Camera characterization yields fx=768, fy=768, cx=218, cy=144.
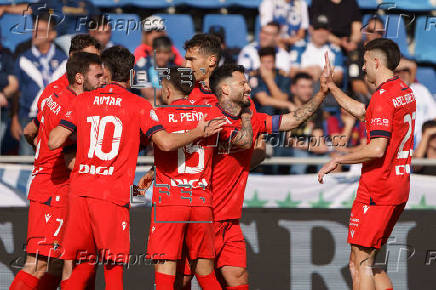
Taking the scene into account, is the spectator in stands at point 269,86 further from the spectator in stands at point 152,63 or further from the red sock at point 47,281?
the red sock at point 47,281

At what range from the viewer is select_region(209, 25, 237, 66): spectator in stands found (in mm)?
10172

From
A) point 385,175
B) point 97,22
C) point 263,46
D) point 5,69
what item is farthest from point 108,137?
point 97,22

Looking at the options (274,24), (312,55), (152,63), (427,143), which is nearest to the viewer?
(427,143)

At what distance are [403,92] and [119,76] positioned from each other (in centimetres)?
236

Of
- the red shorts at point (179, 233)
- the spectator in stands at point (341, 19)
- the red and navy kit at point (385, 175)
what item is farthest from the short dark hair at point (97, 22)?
the red and navy kit at point (385, 175)

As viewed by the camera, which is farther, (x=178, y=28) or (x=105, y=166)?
(x=178, y=28)

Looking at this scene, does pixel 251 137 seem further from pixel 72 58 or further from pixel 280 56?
pixel 280 56

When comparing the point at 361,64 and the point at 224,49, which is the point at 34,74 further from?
the point at 361,64

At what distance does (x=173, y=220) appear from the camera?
6.04 m

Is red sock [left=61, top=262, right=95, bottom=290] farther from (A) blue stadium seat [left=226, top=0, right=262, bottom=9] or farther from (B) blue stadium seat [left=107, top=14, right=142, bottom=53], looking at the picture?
(A) blue stadium seat [left=226, top=0, right=262, bottom=9]

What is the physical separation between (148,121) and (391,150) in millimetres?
2044

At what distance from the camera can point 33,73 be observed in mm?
9906

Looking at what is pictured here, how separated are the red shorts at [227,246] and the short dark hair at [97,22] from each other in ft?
15.5

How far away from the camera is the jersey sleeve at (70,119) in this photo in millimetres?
6023
